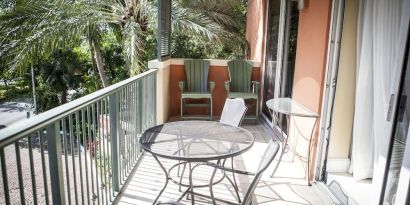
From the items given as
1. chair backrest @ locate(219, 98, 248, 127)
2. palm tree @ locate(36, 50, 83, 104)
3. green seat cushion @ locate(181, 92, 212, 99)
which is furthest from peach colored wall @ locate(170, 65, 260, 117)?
palm tree @ locate(36, 50, 83, 104)

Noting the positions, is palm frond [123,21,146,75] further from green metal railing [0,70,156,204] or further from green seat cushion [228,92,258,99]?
green seat cushion [228,92,258,99]

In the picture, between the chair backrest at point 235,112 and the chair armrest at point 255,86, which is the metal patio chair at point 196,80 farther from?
the chair backrest at point 235,112

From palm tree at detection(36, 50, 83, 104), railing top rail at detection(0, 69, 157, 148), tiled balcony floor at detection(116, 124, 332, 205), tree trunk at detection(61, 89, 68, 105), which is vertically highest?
railing top rail at detection(0, 69, 157, 148)

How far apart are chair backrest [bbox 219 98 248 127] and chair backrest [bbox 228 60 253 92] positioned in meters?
2.64

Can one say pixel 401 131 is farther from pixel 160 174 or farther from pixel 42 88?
pixel 42 88

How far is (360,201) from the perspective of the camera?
2.47 metres

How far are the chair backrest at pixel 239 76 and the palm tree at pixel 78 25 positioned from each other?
1.23 meters

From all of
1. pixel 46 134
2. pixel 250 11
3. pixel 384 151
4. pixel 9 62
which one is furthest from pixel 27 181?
pixel 384 151

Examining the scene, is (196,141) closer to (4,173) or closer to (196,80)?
(4,173)

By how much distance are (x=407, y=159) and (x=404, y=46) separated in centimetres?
67

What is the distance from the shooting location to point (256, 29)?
6566 mm

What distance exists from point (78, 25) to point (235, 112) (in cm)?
471

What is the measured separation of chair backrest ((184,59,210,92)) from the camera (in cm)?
550

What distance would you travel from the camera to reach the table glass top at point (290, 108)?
2868 mm
